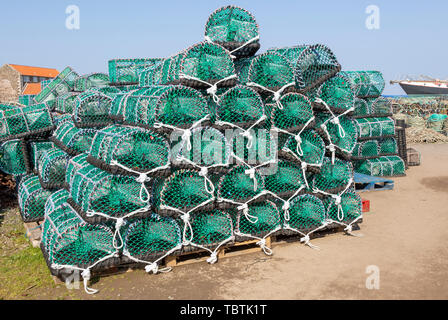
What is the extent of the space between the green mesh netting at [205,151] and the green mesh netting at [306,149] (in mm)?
908

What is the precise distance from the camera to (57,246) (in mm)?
4363

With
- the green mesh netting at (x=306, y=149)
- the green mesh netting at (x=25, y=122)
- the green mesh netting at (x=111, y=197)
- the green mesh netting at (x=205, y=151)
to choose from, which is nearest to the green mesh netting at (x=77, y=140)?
the green mesh netting at (x=25, y=122)

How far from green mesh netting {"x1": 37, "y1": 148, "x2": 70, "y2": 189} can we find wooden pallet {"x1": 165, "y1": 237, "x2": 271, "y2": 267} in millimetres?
2332

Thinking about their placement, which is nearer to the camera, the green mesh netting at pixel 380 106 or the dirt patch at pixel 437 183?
the dirt patch at pixel 437 183

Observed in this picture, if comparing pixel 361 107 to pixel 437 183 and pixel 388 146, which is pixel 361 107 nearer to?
pixel 388 146

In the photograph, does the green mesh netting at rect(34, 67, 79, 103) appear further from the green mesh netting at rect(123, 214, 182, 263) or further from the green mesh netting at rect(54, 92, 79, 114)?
the green mesh netting at rect(123, 214, 182, 263)

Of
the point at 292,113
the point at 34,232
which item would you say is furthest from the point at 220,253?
the point at 34,232

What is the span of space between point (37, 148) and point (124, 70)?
222cm

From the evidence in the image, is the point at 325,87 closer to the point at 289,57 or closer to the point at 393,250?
the point at 289,57

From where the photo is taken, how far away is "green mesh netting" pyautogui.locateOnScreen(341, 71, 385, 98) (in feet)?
32.8

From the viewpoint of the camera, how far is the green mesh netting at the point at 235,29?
19.5ft

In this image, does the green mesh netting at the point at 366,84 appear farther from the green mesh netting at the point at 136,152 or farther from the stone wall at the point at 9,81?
the stone wall at the point at 9,81
